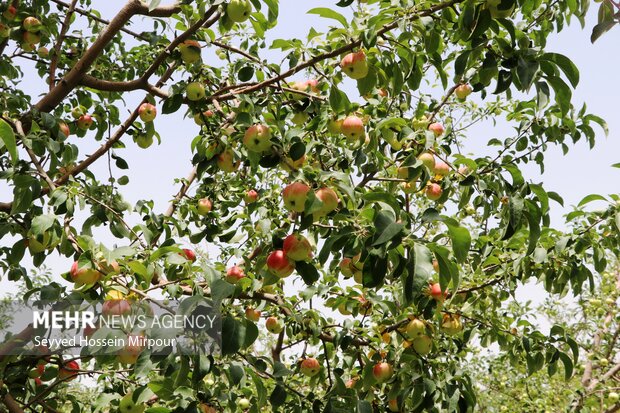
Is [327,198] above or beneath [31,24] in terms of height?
beneath

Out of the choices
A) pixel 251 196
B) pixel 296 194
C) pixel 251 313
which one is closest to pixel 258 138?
pixel 296 194

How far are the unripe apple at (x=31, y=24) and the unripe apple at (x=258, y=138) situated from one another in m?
1.70

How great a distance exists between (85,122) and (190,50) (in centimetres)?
123

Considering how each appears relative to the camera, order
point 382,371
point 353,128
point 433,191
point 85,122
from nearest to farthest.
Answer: point 353,128 < point 382,371 < point 433,191 < point 85,122

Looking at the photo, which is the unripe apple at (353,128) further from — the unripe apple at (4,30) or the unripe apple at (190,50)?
the unripe apple at (4,30)

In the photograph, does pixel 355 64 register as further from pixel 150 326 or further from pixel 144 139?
pixel 144 139

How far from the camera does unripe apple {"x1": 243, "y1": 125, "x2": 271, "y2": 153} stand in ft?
5.87

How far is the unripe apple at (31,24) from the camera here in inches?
114

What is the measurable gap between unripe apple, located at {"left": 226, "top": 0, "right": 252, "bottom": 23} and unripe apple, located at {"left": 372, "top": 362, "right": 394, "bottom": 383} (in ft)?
4.94

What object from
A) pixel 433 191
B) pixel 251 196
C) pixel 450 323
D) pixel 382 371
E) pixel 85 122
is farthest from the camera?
pixel 251 196

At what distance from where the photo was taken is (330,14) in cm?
180

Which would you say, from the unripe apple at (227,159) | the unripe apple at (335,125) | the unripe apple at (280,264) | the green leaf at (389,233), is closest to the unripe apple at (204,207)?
the unripe apple at (227,159)

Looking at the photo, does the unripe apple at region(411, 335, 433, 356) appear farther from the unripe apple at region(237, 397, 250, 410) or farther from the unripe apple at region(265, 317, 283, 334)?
the unripe apple at region(237, 397, 250, 410)

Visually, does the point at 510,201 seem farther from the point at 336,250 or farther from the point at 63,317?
the point at 63,317
